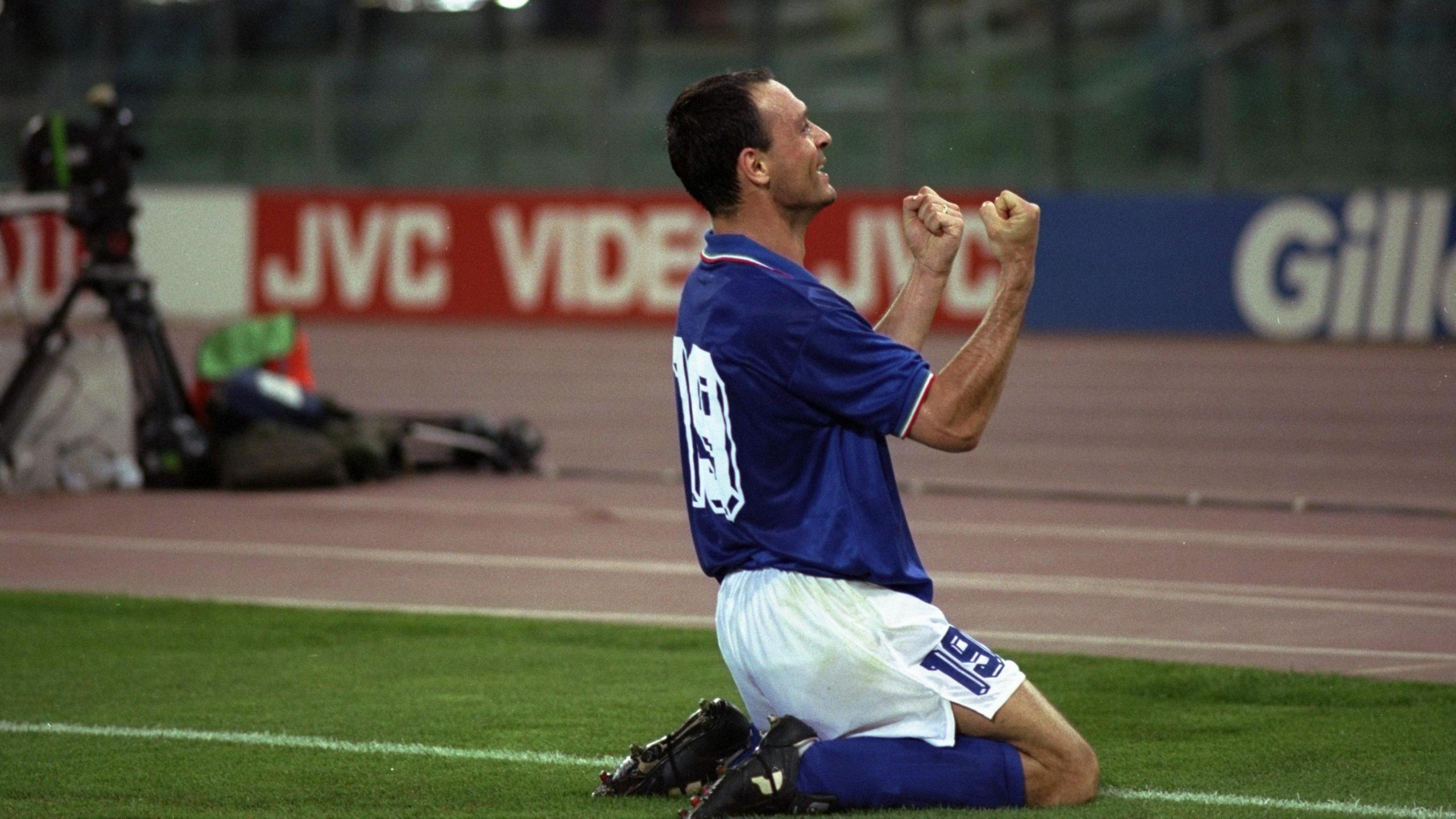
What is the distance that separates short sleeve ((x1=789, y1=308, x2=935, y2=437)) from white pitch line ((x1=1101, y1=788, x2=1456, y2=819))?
48.6 inches

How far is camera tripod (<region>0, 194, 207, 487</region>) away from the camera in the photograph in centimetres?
1286

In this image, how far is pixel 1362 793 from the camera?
5.52m

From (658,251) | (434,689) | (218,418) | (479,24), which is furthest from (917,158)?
(434,689)

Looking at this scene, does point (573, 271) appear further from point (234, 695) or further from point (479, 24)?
point (234, 695)

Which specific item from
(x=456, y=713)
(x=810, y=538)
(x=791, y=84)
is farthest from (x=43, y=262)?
Answer: (x=810, y=538)

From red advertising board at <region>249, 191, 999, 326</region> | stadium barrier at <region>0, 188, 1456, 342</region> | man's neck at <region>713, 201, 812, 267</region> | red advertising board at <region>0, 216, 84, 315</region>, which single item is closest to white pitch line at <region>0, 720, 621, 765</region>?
man's neck at <region>713, 201, 812, 267</region>

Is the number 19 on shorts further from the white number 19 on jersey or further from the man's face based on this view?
the man's face

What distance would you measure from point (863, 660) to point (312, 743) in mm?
1972

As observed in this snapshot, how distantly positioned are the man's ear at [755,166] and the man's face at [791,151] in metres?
0.01

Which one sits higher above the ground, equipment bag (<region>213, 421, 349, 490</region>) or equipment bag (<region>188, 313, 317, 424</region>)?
equipment bag (<region>188, 313, 317, 424</region>)

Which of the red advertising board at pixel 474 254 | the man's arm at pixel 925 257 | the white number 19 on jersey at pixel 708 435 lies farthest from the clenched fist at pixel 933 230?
the red advertising board at pixel 474 254

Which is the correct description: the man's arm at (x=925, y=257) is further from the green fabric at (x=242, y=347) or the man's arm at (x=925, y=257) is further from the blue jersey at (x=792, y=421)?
the green fabric at (x=242, y=347)

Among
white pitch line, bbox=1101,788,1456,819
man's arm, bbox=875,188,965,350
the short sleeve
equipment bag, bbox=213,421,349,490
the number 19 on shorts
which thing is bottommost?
equipment bag, bbox=213,421,349,490

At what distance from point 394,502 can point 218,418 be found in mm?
1533
